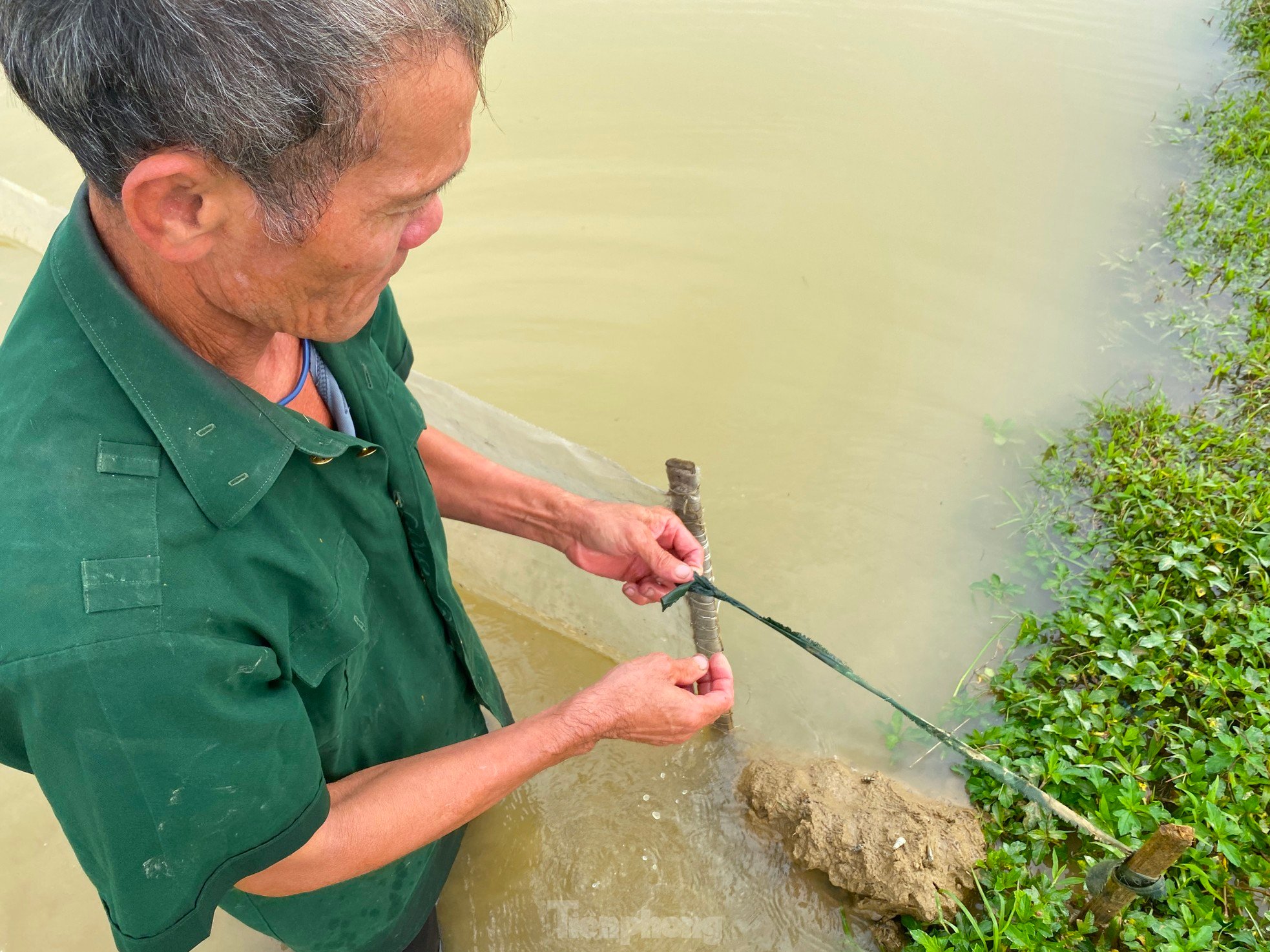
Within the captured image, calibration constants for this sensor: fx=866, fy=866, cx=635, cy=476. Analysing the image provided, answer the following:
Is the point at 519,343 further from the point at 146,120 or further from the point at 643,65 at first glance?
the point at 146,120

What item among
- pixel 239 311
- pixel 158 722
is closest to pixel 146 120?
pixel 239 311

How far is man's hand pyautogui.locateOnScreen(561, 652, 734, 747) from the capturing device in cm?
178

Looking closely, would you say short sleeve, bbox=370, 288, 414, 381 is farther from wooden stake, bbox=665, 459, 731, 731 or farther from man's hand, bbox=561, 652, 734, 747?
man's hand, bbox=561, 652, 734, 747

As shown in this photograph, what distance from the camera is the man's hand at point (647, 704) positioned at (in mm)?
1784

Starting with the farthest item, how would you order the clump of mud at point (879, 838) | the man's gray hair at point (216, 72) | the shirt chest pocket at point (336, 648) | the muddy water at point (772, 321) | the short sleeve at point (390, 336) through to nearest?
1. the muddy water at point (772, 321)
2. the clump of mud at point (879, 838)
3. the short sleeve at point (390, 336)
4. the shirt chest pocket at point (336, 648)
5. the man's gray hair at point (216, 72)

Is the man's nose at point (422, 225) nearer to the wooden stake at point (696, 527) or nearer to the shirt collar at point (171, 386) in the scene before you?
the shirt collar at point (171, 386)

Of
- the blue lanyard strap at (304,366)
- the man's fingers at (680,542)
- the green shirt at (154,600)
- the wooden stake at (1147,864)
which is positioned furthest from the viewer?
the man's fingers at (680,542)

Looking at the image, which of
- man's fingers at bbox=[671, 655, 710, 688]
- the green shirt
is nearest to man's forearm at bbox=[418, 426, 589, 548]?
man's fingers at bbox=[671, 655, 710, 688]

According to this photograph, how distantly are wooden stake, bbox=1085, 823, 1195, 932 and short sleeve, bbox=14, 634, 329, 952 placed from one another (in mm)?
1688

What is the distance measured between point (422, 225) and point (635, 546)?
1.08 m

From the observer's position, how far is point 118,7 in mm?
922

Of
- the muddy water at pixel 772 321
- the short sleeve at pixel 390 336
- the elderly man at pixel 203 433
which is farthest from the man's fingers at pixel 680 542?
the muddy water at pixel 772 321

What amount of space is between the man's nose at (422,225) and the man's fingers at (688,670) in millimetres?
1086

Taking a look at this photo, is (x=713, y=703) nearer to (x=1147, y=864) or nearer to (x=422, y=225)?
(x=1147, y=864)
